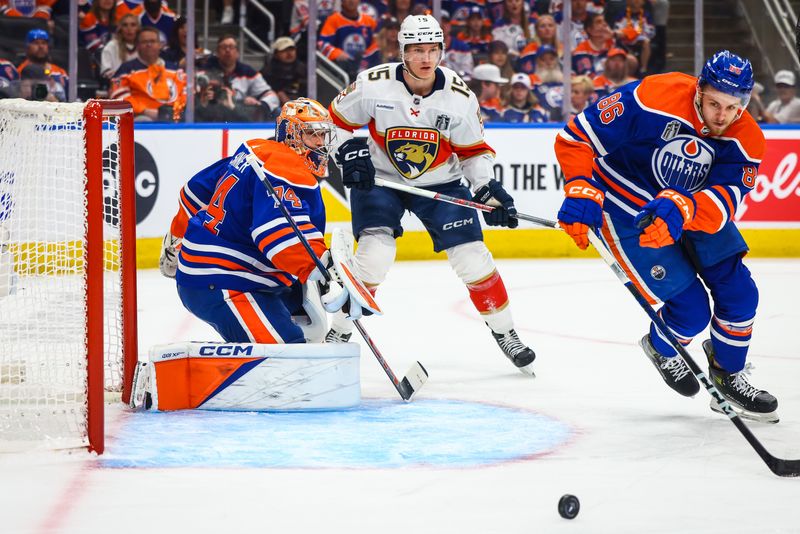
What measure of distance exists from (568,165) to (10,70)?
4.43 m

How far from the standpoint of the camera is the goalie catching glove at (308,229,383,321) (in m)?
2.94

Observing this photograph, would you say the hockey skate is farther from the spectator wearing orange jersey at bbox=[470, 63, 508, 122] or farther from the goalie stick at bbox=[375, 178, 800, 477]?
the spectator wearing orange jersey at bbox=[470, 63, 508, 122]

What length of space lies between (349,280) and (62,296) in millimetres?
946

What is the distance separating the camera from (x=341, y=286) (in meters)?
2.96

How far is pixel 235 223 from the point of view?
314cm

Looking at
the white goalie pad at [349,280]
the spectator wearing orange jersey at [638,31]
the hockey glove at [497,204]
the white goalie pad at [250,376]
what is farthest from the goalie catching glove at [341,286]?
the spectator wearing orange jersey at [638,31]

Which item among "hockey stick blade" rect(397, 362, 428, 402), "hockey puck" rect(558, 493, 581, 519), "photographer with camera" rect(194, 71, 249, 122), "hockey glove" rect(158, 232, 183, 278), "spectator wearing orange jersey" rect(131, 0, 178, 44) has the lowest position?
"hockey stick blade" rect(397, 362, 428, 402)

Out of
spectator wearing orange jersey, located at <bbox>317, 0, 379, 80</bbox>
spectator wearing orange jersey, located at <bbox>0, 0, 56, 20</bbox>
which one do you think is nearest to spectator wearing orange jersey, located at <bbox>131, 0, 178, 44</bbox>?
spectator wearing orange jersey, located at <bbox>0, 0, 56, 20</bbox>

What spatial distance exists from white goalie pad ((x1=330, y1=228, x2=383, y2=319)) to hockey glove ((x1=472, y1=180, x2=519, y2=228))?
2.51ft

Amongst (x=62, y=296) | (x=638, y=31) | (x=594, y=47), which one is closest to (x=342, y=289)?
(x=62, y=296)

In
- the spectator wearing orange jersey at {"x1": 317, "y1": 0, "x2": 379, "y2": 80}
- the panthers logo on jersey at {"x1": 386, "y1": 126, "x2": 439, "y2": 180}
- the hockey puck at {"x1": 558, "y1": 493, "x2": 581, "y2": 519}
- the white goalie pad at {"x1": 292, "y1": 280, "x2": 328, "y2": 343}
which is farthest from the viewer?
the spectator wearing orange jersey at {"x1": 317, "y1": 0, "x2": 379, "y2": 80}

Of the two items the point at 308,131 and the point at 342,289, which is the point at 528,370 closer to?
the point at 342,289

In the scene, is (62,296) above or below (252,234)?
below

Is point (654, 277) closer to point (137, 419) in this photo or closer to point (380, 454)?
point (380, 454)
